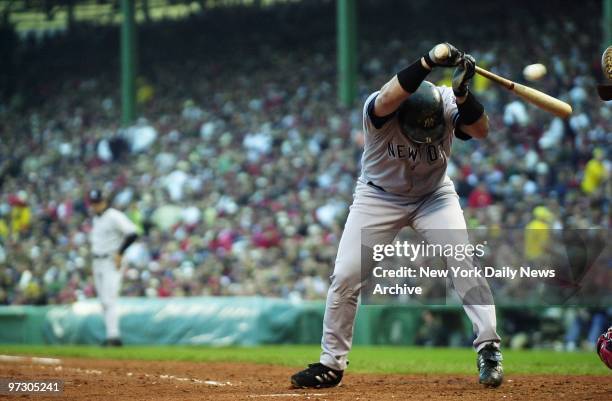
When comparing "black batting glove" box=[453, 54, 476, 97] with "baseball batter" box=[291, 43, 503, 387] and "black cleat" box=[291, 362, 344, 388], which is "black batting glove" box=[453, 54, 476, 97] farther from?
"black cleat" box=[291, 362, 344, 388]

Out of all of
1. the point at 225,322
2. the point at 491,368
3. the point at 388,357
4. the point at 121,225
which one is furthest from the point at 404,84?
the point at 225,322

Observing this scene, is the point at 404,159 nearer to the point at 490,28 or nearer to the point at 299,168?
the point at 299,168

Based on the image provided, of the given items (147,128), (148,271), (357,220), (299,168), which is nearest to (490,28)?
(299,168)

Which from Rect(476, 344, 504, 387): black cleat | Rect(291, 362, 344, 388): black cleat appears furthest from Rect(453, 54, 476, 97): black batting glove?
Rect(291, 362, 344, 388): black cleat

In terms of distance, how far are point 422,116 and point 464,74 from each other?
1.47 feet

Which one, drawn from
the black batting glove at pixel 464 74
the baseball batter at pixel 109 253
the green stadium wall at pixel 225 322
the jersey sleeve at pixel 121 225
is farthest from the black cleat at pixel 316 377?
the jersey sleeve at pixel 121 225

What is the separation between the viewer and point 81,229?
18.0 meters

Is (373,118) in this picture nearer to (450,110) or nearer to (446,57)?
(450,110)

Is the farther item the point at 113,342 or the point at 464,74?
the point at 113,342

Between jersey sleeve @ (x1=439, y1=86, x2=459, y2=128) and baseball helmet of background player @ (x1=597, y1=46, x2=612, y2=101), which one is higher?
baseball helmet of background player @ (x1=597, y1=46, x2=612, y2=101)

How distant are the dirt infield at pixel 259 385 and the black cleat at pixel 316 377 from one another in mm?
71

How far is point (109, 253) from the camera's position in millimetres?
12438

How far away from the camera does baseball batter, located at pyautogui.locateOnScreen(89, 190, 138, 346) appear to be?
12211 mm

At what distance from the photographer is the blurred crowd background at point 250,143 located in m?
14.5
